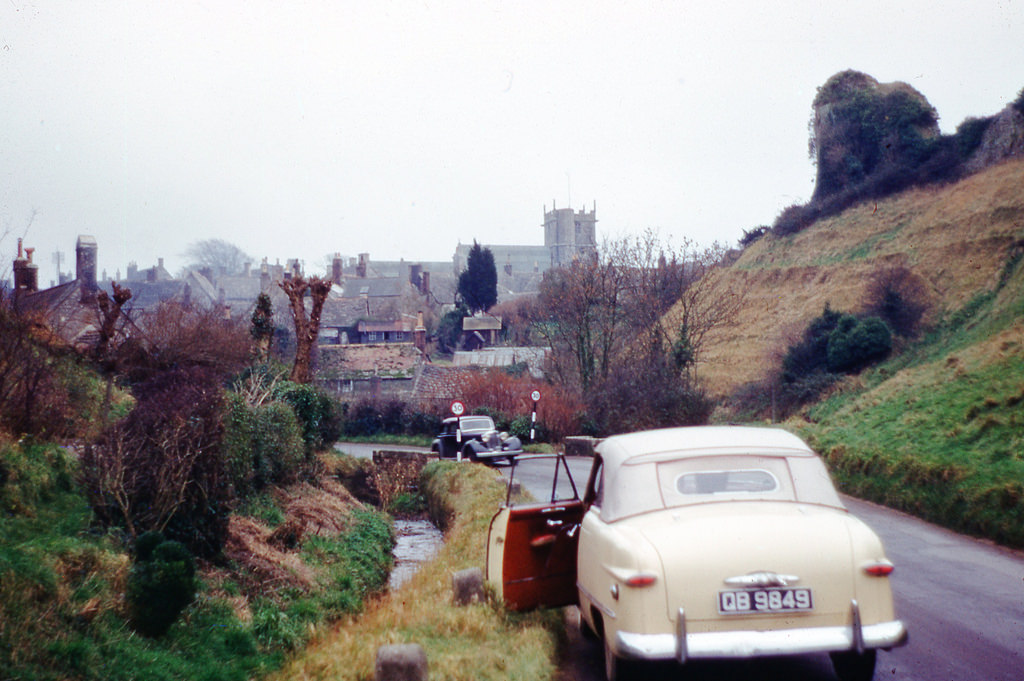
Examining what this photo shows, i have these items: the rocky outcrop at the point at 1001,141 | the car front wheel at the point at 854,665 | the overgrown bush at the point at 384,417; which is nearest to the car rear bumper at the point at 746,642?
the car front wheel at the point at 854,665

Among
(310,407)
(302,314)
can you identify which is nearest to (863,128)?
(302,314)

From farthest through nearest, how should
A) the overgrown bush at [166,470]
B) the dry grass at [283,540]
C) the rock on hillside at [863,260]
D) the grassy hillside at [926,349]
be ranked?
the rock on hillside at [863,260], the grassy hillside at [926,349], the dry grass at [283,540], the overgrown bush at [166,470]

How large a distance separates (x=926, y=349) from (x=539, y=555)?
23.9 meters

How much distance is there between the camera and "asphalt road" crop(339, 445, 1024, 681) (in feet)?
20.1

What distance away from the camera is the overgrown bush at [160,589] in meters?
7.32

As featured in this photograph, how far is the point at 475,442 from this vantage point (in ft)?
88.1

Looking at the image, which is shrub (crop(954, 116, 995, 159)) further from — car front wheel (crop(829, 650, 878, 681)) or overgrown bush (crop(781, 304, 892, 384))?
car front wheel (crop(829, 650, 878, 681))

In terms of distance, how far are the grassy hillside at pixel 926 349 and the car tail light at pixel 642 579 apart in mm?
8570

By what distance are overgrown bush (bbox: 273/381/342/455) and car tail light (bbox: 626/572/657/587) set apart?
49.3ft

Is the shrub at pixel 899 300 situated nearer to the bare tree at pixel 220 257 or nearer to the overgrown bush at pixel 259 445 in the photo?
the overgrown bush at pixel 259 445

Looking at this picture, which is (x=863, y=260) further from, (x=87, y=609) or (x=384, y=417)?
(x=87, y=609)

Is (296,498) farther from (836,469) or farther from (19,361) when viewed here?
(836,469)

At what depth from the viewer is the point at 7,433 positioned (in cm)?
1108

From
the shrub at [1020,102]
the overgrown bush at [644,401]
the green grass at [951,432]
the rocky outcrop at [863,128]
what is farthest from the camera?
the rocky outcrop at [863,128]
